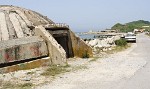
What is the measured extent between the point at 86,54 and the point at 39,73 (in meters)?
7.62

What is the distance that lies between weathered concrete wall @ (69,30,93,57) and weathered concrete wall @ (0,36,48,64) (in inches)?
164

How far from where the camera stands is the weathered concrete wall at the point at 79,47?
941 inches

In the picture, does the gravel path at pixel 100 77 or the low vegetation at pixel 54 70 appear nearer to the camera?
the gravel path at pixel 100 77

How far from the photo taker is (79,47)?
2409 centimetres

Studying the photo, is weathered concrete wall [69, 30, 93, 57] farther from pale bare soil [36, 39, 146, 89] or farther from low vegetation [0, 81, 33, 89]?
low vegetation [0, 81, 33, 89]

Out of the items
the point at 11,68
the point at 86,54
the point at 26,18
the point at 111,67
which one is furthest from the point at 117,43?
the point at 11,68

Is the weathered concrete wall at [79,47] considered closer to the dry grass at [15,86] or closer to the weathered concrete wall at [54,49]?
the weathered concrete wall at [54,49]

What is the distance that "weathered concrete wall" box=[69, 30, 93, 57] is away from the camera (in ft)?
78.4

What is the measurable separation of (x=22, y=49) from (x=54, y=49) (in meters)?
2.02

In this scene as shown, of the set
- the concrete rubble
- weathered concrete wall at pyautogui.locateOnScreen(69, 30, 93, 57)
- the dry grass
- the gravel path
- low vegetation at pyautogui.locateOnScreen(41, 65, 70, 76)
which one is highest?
weathered concrete wall at pyautogui.locateOnScreen(69, 30, 93, 57)

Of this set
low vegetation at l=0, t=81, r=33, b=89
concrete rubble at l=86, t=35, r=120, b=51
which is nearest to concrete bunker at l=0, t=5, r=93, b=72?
low vegetation at l=0, t=81, r=33, b=89

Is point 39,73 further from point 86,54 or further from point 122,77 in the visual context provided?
point 86,54

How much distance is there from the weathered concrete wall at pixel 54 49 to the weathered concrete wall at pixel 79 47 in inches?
139

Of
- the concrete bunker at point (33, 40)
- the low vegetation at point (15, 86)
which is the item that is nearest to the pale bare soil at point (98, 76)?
the low vegetation at point (15, 86)
